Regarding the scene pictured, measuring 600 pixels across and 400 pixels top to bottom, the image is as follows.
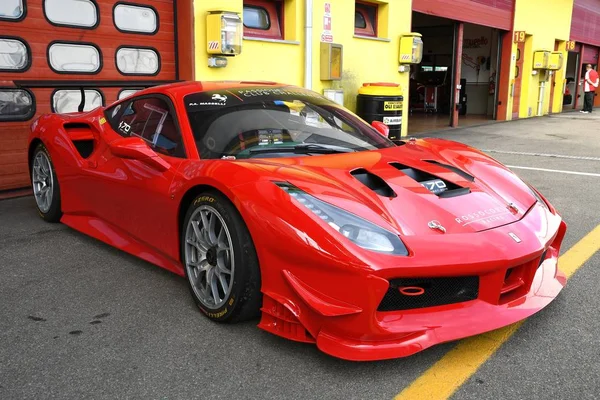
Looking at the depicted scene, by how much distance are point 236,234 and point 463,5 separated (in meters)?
11.8

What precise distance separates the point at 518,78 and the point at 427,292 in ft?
52.7

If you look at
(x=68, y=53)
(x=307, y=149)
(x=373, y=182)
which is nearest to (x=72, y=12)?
(x=68, y=53)

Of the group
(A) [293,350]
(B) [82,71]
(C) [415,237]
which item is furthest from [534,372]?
(B) [82,71]

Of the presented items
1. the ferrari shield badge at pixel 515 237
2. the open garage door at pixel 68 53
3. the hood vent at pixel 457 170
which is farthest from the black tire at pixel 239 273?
the open garage door at pixel 68 53

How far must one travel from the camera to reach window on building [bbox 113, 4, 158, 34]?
648cm

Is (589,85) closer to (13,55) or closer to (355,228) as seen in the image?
(13,55)

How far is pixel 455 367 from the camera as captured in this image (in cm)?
228

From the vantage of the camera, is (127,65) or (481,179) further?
(127,65)

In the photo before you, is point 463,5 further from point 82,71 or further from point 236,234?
point 236,234

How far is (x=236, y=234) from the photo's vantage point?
2.50m

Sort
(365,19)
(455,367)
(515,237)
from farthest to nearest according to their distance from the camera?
(365,19), (515,237), (455,367)

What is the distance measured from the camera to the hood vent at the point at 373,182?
2.60 m

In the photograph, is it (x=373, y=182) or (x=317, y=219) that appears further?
(x=373, y=182)

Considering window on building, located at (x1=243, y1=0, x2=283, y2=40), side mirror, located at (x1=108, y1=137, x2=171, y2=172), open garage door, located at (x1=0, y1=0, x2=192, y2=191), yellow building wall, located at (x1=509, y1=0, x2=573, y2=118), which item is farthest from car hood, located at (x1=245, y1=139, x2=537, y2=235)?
yellow building wall, located at (x1=509, y1=0, x2=573, y2=118)
